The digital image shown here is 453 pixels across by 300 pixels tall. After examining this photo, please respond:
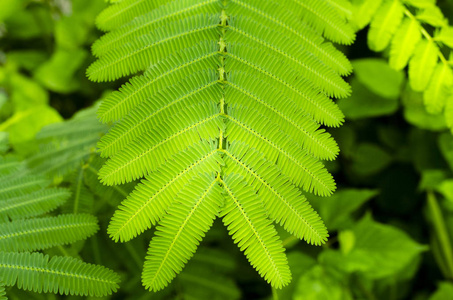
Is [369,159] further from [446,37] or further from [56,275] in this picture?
[56,275]

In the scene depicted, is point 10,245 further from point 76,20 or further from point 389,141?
point 389,141

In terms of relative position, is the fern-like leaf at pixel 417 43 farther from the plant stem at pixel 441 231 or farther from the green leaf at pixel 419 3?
the plant stem at pixel 441 231

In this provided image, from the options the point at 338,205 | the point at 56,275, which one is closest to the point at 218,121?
the point at 56,275

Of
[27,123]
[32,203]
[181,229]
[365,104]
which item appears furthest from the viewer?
[365,104]

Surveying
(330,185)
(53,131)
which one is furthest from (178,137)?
(53,131)

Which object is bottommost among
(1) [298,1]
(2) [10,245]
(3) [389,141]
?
(2) [10,245]

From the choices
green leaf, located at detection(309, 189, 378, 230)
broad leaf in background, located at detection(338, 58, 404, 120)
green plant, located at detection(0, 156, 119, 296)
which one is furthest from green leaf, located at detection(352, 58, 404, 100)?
green plant, located at detection(0, 156, 119, 296)

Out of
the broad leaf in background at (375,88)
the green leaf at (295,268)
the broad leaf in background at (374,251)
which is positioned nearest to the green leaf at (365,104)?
the broad leaf in background at (375,88)
